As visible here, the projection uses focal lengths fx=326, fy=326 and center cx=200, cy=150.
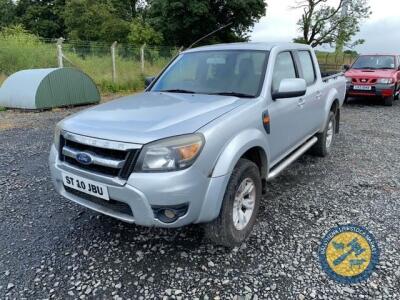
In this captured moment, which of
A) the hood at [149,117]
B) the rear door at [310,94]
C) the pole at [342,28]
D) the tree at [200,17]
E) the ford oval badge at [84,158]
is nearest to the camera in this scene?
the hood at [149,117]

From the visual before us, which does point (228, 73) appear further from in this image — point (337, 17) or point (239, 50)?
point (337, 17)

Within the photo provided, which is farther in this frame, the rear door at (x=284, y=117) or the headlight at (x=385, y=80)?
the headlight at (x=385, y=80)

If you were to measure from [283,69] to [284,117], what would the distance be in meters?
0.63

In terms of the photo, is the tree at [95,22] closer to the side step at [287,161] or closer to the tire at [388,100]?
the tire at [388,100]

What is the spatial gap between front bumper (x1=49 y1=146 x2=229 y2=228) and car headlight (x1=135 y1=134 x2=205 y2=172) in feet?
0.14

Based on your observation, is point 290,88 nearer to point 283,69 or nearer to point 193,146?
point 283,69

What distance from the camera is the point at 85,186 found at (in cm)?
251

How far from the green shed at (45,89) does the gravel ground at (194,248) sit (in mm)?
5249

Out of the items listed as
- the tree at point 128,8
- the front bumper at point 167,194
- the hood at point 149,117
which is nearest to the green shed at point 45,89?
the hood at point 149,117

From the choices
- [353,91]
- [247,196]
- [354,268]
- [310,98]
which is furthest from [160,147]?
[353,91]

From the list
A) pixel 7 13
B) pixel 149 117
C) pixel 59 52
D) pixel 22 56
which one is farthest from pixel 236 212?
pixel 7 13

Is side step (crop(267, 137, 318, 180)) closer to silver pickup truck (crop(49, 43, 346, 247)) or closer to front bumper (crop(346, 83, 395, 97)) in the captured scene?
silver pickup truck (crop(49, 43, 346, 247))

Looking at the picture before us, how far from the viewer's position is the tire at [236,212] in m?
2.54

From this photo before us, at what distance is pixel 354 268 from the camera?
8.44ft
